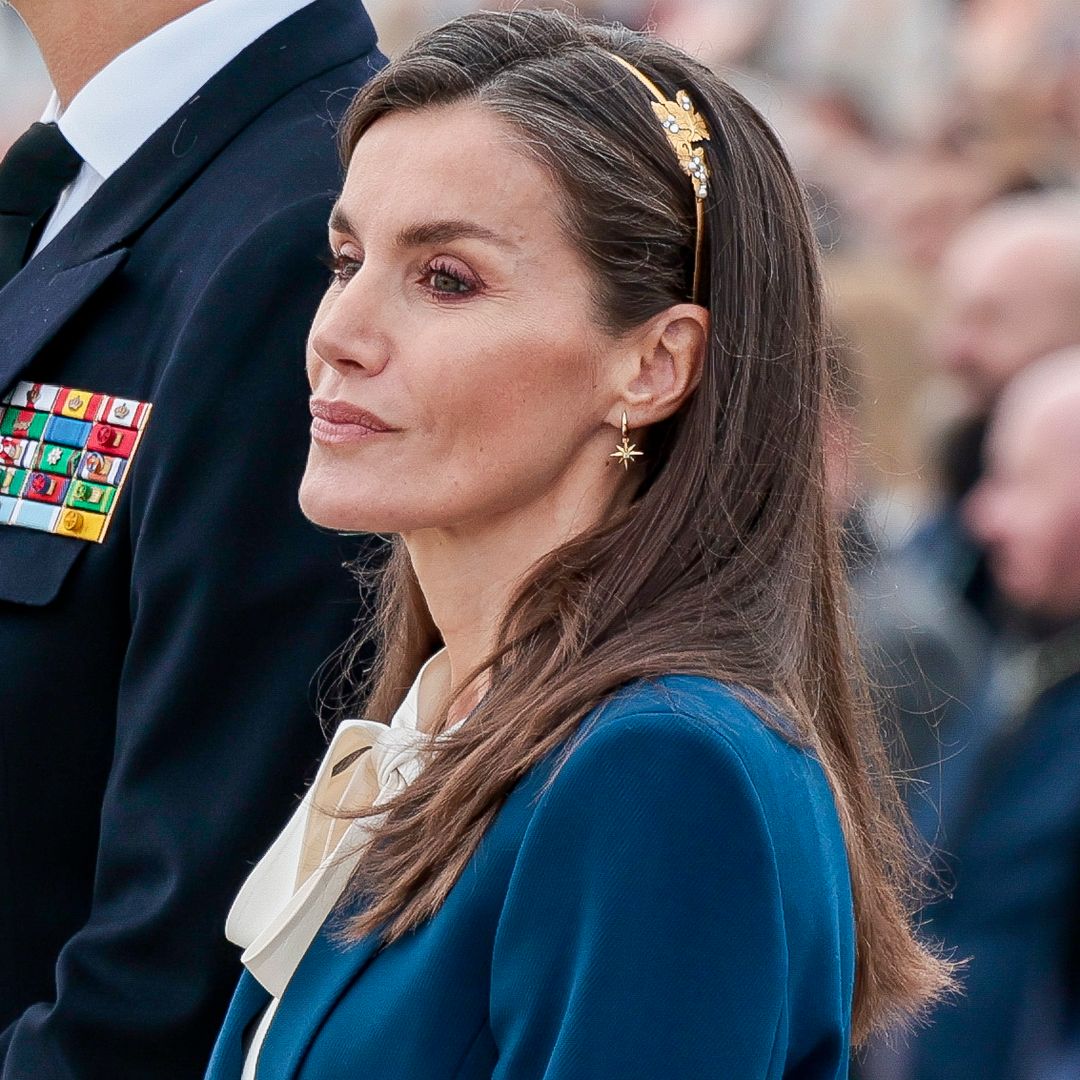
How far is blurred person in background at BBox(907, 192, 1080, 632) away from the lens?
4.41m

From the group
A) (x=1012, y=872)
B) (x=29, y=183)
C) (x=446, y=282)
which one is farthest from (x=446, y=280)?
(x=1012, y=872)

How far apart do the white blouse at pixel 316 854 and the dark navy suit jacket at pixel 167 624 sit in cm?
14

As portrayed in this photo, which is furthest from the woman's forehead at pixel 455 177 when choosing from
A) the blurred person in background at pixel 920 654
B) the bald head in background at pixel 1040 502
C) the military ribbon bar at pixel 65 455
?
the bald head in background at pixel 1040 502

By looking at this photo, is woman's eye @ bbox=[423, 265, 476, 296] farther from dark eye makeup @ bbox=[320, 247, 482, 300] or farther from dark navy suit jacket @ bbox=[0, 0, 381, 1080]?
dark navy suit jacket @ bbox=[0, 0, 381, 1080]

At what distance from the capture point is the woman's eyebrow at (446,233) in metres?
1.61

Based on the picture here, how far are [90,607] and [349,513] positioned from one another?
0.39 meters

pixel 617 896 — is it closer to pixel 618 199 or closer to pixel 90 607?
pixel 618 199

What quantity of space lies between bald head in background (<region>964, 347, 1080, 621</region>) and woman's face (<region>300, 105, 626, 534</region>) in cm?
241

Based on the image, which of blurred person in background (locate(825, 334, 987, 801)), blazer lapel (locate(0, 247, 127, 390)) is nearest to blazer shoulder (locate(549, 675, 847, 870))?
blazer lapel (locate(0, 247, 127, 390))

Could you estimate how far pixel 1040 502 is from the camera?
3.94 metres

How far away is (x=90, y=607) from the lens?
193cm

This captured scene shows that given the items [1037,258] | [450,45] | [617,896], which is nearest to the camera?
[617,896]

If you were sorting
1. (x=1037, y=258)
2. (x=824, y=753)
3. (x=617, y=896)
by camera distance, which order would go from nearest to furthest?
(x=617, y=896) → (x=824, y=753) → (x=1037, y=258)

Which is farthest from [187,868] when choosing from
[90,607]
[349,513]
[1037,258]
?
[1037,258]
